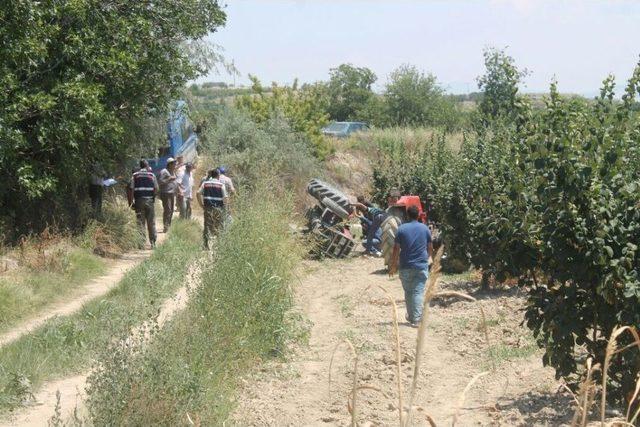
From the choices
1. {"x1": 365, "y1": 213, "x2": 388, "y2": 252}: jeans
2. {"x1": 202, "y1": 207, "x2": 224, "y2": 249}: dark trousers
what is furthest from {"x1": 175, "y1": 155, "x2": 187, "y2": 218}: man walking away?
{"x1": 202, "y1": 207, "x2": 224, "y2": 249}: dark trousers

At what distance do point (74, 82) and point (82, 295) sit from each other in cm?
368

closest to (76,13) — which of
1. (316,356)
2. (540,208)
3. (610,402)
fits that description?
(316,356)

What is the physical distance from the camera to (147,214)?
750 inches

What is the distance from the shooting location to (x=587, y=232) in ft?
26.2

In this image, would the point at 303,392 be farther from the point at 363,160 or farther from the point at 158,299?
the point at 363,160

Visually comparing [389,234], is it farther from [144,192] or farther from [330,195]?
[144,192]

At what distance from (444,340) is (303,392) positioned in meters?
3.44

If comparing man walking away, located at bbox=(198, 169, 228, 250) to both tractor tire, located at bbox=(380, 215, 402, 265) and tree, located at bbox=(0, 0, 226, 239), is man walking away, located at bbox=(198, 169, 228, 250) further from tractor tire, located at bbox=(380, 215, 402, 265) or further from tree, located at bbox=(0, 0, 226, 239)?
tractor tire, located at bbox=(380, 215, 402, 265)

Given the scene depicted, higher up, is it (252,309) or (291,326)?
(252,309)

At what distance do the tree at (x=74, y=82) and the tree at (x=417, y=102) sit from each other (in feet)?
109

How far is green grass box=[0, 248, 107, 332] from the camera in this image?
12648 mm

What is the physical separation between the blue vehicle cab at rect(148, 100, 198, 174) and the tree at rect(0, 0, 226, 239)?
416 cm

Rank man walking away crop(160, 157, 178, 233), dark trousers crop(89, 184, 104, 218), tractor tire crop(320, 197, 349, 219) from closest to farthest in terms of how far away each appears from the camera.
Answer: dark trousers crop(89, 184, 104, 218), tractor tire crop(320, 197, 349, 219), man walking away crop(160, 157, 178, 233)

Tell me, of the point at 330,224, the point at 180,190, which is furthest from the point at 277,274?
the point at 180,190
